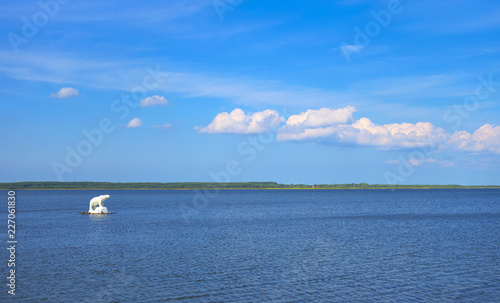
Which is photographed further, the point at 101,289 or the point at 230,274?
the point at 230,274

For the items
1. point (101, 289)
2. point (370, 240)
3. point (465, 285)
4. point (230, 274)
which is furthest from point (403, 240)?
point (101, 289)

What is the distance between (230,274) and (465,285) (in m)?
16.5

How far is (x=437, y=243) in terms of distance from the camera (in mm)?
48062

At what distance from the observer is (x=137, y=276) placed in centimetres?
3198

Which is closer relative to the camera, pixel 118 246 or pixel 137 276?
pixel 137 276

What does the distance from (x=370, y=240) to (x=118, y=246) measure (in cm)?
2890

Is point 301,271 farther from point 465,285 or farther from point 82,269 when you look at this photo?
point 82,269

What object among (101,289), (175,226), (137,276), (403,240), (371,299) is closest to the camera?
(371,299)

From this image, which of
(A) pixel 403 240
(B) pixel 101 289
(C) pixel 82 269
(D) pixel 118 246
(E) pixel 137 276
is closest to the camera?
(B) pixel 101 289

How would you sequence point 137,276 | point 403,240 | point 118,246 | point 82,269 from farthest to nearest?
point 403,240 → point 118,246 → point 82,269 → point 137,276

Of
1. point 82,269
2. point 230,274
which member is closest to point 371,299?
point 230,274

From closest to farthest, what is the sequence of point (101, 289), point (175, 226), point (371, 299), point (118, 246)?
point (371, 299) → point (101, 289) → point (118, 246) → point (175, 226)

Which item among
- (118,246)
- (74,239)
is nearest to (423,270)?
(118,246)

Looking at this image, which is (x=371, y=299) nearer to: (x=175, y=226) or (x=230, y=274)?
(x=230, y=274)
